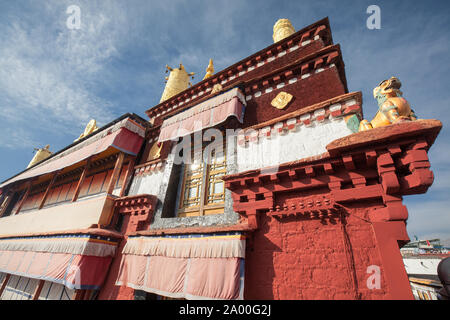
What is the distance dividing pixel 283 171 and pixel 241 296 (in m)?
2.36

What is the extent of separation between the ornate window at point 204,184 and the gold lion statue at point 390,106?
11.4 feet

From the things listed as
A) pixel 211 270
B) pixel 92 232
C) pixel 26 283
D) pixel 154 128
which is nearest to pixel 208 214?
pixel 211 270

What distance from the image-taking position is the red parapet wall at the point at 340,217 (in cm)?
280

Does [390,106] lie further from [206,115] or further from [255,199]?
[206,115]

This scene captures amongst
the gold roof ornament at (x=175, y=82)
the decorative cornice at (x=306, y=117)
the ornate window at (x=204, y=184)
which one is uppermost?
the gold roof ornament at (x=175, y=82)

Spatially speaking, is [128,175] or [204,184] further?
[128,175]

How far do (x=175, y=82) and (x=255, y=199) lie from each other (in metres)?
9.15

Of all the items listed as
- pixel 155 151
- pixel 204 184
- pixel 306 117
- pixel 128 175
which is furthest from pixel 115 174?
pixel 306 117

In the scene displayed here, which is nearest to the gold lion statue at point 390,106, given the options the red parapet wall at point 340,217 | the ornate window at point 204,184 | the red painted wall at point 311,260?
the red parapet wall at point 340,217

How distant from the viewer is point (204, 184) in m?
5.86

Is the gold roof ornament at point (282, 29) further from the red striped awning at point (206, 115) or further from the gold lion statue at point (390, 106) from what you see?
the gold lion statue at point (390, 106)
